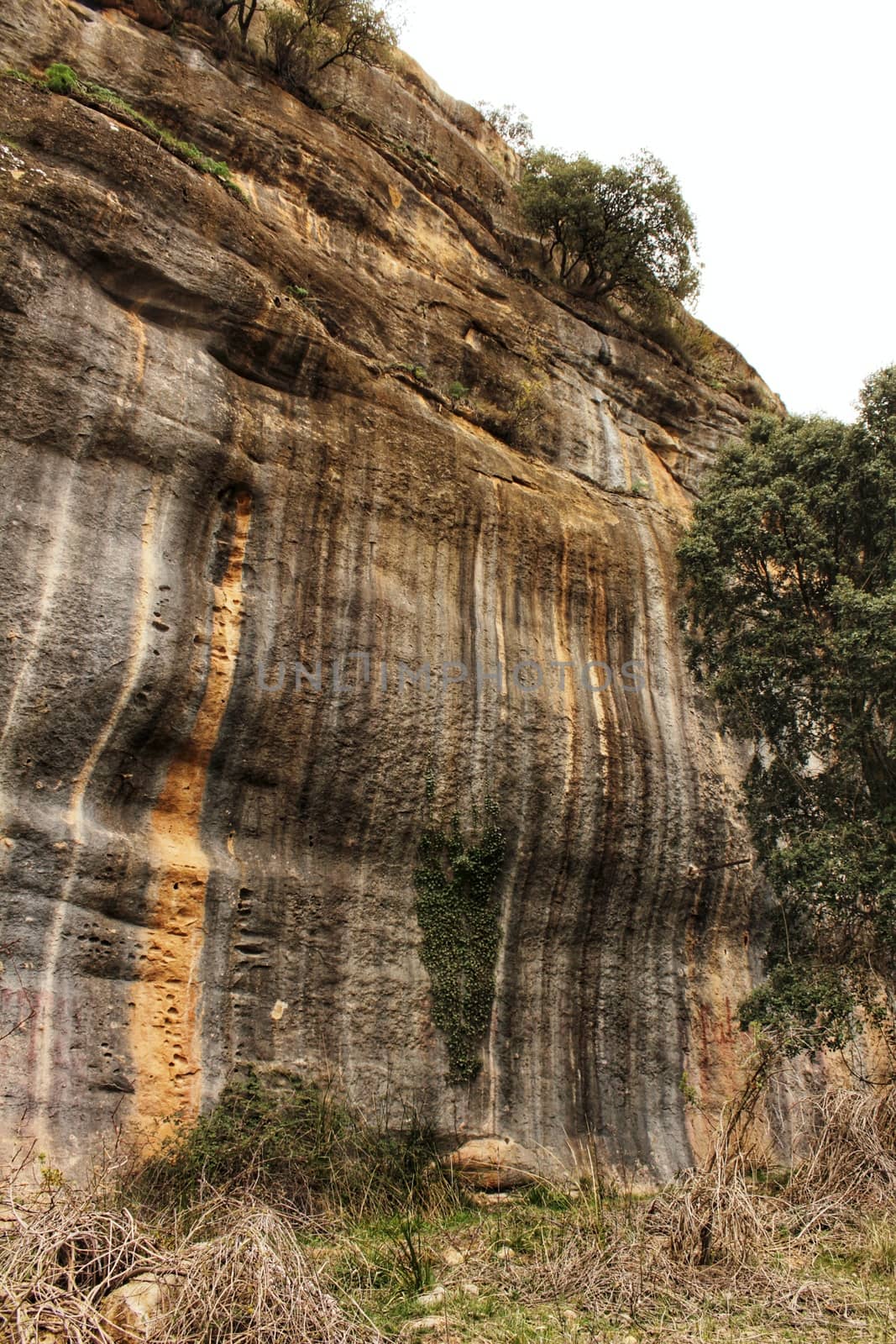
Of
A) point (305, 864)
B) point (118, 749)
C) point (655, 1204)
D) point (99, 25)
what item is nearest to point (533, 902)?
point (305, 864)

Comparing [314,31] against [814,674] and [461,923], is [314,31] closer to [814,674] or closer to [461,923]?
[814,674]

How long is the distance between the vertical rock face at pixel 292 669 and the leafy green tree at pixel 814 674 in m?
0.73

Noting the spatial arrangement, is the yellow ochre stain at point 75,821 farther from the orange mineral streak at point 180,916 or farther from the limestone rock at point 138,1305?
the limestone rock at point 138,1305

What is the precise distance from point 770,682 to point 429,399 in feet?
A: 16.0

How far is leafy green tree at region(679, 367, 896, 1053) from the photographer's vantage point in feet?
29.9

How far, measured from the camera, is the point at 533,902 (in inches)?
382

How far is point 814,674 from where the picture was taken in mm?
10164

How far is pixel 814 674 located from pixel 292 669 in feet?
17.5

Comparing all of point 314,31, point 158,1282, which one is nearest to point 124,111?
point 314,31

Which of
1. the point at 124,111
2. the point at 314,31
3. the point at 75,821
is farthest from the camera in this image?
the point at 314,31

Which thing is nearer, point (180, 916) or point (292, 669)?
point (180, 916)

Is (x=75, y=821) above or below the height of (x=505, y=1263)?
above

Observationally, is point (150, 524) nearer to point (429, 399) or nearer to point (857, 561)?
point (429, 399)

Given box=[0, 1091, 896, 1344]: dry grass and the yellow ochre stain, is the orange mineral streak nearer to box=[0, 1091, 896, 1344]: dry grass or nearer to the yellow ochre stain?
the yellow ochre stain
